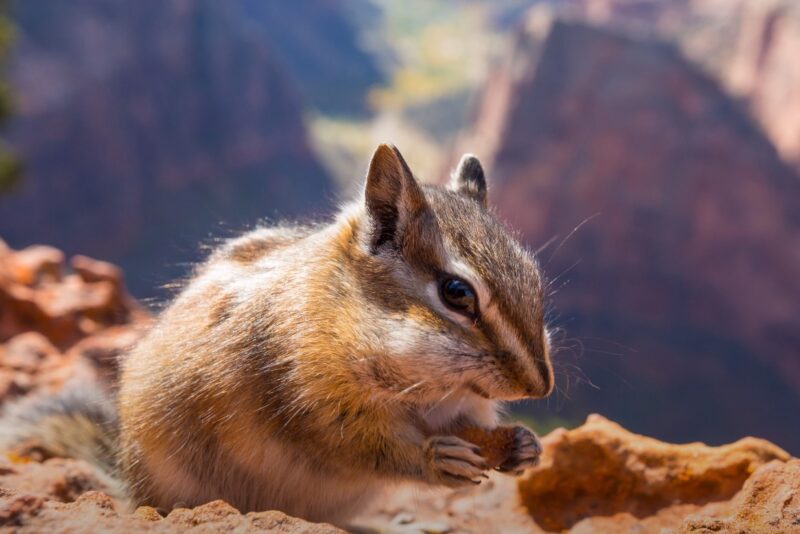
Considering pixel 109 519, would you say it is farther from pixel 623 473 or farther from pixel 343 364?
pixel 623 473

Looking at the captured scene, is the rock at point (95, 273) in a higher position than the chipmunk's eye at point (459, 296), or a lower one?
higher

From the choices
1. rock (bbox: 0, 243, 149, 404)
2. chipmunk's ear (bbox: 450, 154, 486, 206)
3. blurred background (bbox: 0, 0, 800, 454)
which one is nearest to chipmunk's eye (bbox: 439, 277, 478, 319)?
chipmunk's ear (bbox: 450, 154, 486, 206)

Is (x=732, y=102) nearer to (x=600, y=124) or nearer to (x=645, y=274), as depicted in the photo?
(x=600, y=124)

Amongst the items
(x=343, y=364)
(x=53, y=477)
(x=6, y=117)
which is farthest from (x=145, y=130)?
(x=343, y=364)

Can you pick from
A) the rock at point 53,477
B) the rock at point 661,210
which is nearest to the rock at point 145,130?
the rock at point 661,210

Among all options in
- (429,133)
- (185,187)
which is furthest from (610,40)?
(185,187)

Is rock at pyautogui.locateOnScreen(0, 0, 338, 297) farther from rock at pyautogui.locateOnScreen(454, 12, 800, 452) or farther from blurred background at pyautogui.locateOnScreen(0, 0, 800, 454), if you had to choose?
rock at pyautogui.locateOnScreen(454, 12, 800, 452)

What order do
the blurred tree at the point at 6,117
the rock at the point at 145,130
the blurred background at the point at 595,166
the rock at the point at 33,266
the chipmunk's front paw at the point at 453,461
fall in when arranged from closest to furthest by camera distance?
the chipmunk's front paw at the point at 453,461 < the rock at the point at 33,266 < the blurred tree at the point at 6,117 < the blurred background at the point at 595,166 < the rock at the point at 145,130

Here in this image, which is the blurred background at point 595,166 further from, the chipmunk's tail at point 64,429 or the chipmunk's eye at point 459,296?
the chipmunk's eye at point 459,296
